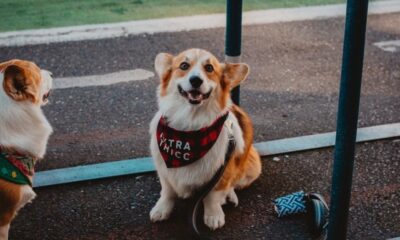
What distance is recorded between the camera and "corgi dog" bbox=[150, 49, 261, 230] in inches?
128

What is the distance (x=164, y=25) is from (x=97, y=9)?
102 centimetres

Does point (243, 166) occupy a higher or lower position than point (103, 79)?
higher

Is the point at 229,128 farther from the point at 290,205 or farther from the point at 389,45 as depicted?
the point at 389,45

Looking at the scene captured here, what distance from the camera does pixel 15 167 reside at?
3.05m

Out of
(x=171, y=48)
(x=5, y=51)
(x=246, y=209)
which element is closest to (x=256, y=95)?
(x=171, y=48)

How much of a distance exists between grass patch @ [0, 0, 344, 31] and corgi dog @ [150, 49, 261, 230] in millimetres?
3879

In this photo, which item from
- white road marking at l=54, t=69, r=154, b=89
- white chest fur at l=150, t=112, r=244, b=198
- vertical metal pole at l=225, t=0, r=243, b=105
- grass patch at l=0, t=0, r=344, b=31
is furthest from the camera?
grass patch at l=0, t=0, r=344, b=31

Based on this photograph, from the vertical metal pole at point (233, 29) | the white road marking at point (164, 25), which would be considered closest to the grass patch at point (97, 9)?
the white road marking at point (164, 25)

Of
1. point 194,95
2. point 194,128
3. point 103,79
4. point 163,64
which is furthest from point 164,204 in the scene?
point 103,79

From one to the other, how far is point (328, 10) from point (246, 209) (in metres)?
4.52

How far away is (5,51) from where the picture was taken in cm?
611

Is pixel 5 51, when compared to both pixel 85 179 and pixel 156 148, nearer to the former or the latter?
pixel 85 179

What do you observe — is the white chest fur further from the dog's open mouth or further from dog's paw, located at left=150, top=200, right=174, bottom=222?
the dog's open mouth

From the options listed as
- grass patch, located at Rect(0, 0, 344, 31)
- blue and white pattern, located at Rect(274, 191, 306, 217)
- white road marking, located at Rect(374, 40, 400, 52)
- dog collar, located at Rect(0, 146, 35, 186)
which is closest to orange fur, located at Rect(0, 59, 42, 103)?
dog collar, located at Rect(0, 146, 35, 186)
